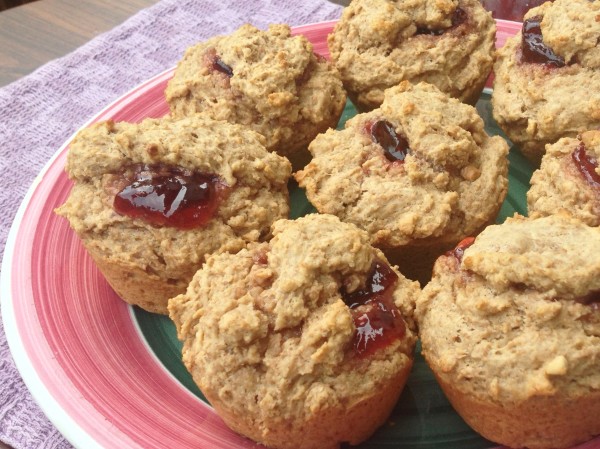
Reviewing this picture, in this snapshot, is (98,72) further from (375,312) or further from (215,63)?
(375,312)

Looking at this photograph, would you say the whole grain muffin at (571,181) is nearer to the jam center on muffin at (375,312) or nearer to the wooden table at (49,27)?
the jam center on muffin at (375,312)

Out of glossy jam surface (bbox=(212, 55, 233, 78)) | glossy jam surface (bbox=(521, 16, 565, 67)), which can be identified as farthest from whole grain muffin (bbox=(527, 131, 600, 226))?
glossy jam surface (bbox=(212, 55, 233, 78))

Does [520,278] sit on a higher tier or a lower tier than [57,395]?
higher

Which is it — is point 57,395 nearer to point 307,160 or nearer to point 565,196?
point 307,160

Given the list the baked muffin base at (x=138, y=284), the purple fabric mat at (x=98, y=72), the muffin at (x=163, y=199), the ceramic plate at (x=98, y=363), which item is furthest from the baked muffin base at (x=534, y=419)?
the purple fabric mat at (x=98, y=72)

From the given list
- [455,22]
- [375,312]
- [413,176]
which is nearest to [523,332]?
[375,312]

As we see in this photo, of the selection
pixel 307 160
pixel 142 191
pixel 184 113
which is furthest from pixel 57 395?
pixel 307 160

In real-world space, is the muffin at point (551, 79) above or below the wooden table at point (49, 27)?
above
